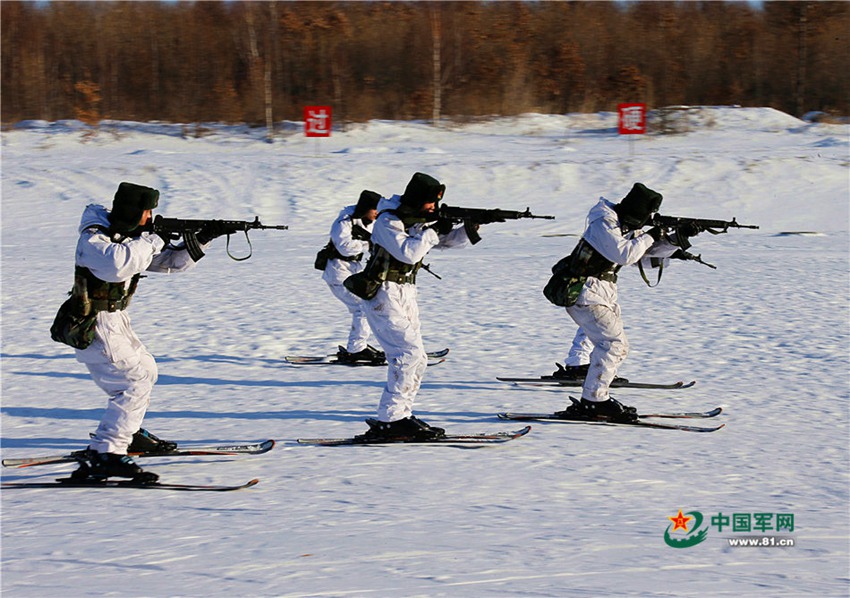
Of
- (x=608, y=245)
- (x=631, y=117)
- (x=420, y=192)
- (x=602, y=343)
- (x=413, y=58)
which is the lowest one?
(x=602, y=343)

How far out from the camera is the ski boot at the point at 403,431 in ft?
25.0

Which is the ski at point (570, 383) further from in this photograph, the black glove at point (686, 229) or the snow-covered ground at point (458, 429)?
the black glove at point (686, 229)

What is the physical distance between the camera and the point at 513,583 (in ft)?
16.2

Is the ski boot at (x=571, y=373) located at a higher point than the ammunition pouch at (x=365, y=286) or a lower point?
lower

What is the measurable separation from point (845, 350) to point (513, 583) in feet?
23.4

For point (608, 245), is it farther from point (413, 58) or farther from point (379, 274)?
point (413, 58)

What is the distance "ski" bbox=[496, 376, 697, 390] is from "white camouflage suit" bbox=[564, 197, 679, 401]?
1.34 m

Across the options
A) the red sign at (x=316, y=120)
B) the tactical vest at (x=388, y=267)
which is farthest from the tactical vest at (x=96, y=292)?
the red sign at (x=316, y=120)

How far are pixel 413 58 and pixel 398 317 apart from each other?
30947 mm

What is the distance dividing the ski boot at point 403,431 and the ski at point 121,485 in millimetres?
1202

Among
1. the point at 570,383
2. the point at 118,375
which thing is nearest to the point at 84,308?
the point at 118,375

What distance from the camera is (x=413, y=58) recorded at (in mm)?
37250

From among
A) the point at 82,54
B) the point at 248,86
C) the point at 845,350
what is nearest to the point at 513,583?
the point at 845,350

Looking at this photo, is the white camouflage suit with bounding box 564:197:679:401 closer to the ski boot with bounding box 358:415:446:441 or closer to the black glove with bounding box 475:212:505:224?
the black glove with bounding box 475:212:505:224
